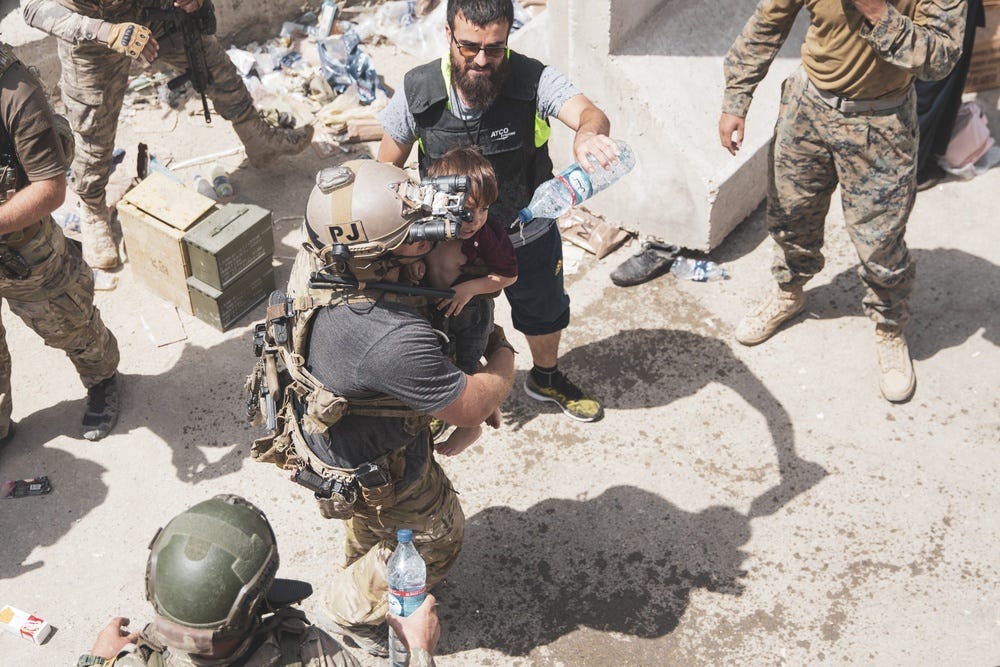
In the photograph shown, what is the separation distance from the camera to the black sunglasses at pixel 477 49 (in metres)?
3.99

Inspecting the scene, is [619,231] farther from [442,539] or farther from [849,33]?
[442,539]

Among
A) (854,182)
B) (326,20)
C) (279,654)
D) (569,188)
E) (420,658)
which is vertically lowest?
(326,20)

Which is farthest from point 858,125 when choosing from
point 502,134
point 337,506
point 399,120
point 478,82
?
point 337,506

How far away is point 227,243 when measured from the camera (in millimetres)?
5523

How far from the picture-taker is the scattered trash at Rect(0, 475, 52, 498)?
488 centimetres

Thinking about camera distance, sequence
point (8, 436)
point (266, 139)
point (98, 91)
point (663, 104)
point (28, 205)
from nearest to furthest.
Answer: point (28, 205) < point (8, 436) < point (663, 104) < point (98, 91) < point (266, 139)

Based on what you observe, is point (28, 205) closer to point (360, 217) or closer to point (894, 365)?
point (360, 217)

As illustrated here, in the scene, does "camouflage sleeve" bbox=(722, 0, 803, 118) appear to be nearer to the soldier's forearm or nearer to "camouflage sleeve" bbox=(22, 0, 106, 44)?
the soldier's forearm

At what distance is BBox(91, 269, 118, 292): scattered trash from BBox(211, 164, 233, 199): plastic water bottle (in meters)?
1.03

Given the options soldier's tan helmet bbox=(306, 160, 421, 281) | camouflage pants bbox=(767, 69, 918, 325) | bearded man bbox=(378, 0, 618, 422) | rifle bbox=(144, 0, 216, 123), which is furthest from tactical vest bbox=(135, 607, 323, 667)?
rifle bbox=(144, 0, 216, 123)

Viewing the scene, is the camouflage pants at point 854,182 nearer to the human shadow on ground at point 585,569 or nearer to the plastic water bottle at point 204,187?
the human shadow on ground at point 585,569

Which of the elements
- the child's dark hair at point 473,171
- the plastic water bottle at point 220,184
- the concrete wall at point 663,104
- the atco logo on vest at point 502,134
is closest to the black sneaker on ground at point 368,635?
the child's dark hair at point 473,171

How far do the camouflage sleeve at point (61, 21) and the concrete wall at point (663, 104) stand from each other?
261 cm

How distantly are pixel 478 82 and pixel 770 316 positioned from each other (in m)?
2.40
